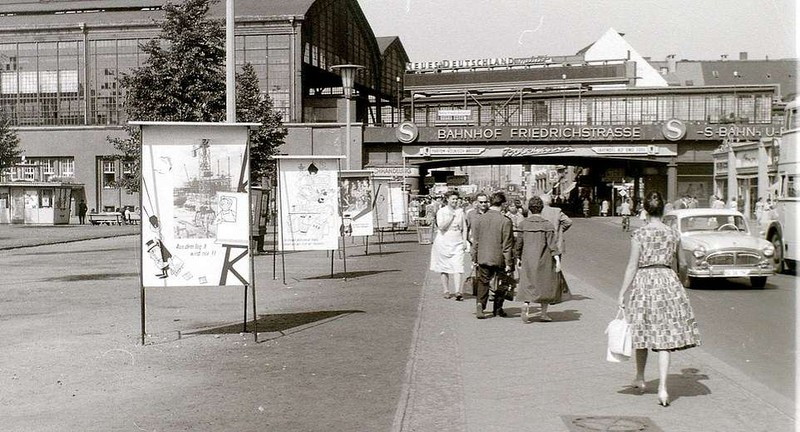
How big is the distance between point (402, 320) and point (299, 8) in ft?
200

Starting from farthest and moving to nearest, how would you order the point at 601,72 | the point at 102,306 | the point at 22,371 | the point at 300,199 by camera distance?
the point at 601,72 → the point at 300,199 → the point at 102,306 → the point at 22,371

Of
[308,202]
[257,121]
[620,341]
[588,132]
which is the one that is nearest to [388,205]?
[257,121]

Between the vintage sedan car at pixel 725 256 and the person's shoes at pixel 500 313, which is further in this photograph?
the vintage sedan car at pixel 725 256

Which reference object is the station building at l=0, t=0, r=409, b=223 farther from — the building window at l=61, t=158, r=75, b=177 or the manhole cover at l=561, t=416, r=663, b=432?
the manhole cover at l=561, t=416, r=663, b=432

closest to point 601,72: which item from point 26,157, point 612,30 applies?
point 612,30

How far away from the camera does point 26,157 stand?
72.6 m

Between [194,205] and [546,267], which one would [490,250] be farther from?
[194,205]

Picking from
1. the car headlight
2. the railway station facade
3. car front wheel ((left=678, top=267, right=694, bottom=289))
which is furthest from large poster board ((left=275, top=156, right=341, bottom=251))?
the railway station facade

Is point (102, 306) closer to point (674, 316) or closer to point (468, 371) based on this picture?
point (468, 371)

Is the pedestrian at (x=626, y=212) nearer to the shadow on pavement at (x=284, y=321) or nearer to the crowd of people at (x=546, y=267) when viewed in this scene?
the crowd of people at (x=546, y=267)

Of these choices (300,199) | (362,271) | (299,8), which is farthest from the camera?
(299,8)

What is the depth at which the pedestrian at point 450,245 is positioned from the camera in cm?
1589

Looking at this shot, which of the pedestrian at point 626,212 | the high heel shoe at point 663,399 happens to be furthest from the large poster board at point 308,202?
the pedestrian at point 626,212

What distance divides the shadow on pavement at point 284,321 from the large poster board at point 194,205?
3.41 ft
